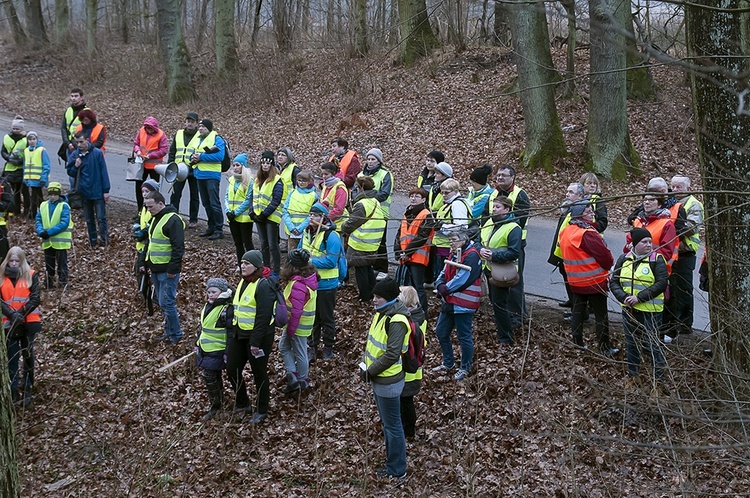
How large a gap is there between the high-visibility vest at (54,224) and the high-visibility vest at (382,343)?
6.91m

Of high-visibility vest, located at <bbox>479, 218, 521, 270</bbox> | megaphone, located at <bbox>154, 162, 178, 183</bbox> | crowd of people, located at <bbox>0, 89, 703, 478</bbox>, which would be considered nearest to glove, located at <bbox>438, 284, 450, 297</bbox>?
crowd of people, located at <bbox>0, 89, 703, 478</bbox>

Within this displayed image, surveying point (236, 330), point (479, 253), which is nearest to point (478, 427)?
point (479, 253)

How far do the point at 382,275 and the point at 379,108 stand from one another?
13.5m

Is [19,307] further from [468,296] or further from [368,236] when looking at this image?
[468,296]

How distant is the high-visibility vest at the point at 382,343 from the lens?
7.97 m

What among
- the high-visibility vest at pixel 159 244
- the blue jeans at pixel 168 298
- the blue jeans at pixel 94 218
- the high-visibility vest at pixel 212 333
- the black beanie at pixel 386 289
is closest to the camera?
the black beanie at pixel 386 289

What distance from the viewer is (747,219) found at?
7430mm

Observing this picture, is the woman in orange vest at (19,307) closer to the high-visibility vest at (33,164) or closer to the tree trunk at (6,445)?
the tree trunk at (6,445)

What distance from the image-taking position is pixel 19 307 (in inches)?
396

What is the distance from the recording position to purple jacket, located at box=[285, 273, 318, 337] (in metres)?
9.51

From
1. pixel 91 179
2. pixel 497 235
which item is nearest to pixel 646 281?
pixel 497 235

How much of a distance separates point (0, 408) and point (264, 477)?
4.15 metres

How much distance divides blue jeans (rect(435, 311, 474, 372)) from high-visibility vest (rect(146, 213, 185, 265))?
12.9 feet

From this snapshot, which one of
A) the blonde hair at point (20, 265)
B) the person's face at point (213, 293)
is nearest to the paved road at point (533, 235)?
the person's face at point (213, 293)
